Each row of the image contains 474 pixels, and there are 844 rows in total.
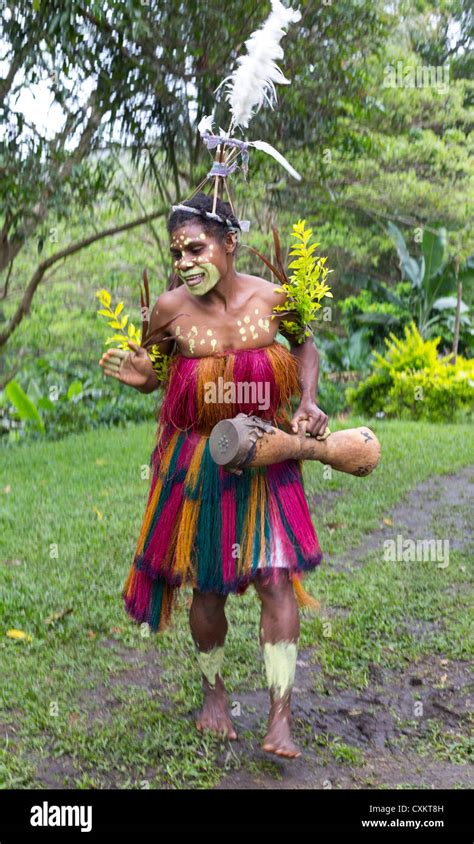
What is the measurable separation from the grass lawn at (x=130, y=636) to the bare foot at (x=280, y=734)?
0.66 feet

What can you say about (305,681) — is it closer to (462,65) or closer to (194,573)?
(194,573)

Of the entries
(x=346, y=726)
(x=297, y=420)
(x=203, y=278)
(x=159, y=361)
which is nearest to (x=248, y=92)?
(x=203, y=278)

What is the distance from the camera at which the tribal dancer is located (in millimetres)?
2779

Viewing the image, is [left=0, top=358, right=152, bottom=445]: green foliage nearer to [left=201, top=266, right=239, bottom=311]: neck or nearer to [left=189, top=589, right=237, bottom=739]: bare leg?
[left=189, top=589, right=237, bottom=739]: bare leg

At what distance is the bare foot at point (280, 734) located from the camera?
8.79 ft

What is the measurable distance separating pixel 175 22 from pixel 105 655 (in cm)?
389

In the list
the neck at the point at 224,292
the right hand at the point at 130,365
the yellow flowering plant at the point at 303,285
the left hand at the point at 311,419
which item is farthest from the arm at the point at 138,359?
the left hand at the point at 311,419

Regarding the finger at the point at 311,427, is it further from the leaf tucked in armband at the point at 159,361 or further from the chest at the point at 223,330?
the leaf tucked in armband at the point at 159,361

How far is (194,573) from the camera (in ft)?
9.43

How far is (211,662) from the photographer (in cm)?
305

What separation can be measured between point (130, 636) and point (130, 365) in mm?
1514

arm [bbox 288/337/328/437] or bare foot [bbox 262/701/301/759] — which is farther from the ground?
arm [bbox 288/337/328/437]
